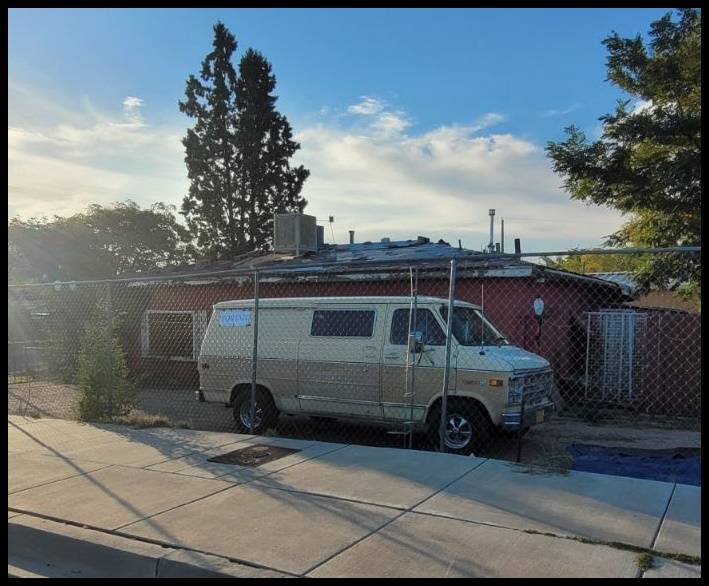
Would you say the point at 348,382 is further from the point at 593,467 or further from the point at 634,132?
the point at 634,132

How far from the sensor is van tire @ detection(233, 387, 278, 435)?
9.66 metres

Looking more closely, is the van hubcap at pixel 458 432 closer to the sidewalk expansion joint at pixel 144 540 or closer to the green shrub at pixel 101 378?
the sidewalk expansion joint at pixel 144 540

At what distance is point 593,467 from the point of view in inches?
279

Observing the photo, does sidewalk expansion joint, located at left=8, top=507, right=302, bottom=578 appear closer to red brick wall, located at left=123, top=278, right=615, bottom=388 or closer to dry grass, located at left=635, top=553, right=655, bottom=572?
dry grass, located at left=635, top=553, right=655, bottom=572

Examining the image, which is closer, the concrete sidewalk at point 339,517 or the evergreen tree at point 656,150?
the concrete sidewalk at point 339,517

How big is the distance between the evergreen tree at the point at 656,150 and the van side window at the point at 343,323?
8.81 meters

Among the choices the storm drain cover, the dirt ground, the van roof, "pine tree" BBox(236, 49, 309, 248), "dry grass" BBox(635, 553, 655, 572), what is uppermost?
"pine tree" BBox(236, 49, 309, 248)

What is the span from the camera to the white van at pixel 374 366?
813 centimetres

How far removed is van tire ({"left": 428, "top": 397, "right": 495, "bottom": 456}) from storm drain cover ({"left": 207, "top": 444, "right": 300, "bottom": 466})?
2054 millimetres

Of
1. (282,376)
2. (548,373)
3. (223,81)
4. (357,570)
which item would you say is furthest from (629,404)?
(223,81)

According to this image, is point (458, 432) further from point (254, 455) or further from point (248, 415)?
point (248, 415)

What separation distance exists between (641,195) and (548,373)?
25.9ft

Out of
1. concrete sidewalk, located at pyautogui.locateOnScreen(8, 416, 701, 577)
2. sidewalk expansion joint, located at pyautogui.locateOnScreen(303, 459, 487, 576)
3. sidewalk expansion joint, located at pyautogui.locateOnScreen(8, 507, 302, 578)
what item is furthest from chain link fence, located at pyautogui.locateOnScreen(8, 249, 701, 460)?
sidewalk expansion joint, located at pyautogui.locateOnScreen(8, 507, 302, 578)

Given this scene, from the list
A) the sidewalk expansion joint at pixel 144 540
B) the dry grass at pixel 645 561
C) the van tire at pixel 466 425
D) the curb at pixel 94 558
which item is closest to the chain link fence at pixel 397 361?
the van tire at pixel 466 425
